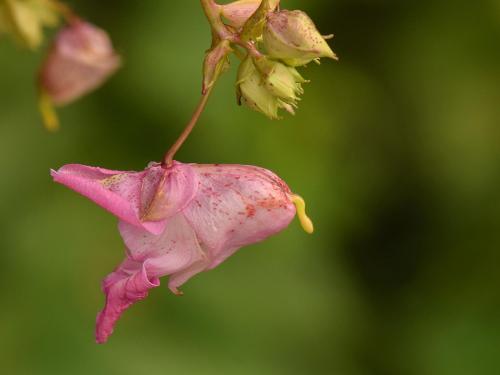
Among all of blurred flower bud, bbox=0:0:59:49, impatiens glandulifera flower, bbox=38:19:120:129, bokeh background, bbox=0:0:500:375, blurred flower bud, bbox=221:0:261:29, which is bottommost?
bokeh background, bbox=0:0:500:375

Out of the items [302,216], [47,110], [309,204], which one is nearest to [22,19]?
[47,110]

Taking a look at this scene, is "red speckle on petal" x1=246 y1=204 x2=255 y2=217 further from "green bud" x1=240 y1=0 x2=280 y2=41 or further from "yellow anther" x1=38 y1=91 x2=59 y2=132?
"yellow anther" x1=38 y1=91 x2=59 y2=132

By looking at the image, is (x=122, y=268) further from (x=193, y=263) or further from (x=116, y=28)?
(x=116, y=28)

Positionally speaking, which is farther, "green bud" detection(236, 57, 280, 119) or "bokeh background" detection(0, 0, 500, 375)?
"bokeh background" detection(0, 0, 500, 375)

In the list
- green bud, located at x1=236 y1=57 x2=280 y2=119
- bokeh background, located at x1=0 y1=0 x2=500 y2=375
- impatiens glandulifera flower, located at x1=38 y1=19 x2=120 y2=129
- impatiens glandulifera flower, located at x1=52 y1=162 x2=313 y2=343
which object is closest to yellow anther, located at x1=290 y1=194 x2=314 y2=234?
impatiens glandulifera flower, located at x1=52 y1=162 x2=313 y2=343

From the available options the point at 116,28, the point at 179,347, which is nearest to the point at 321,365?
the point at 179,347

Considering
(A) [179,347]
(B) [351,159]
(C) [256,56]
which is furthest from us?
(B) [351,159]

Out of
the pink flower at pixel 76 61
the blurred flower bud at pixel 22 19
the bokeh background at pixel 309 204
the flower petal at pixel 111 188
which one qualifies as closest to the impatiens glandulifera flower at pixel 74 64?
the pink flower at pixel 76 61
